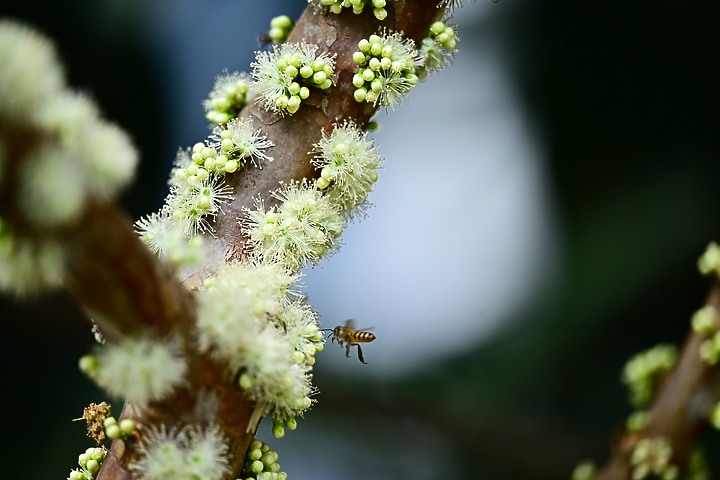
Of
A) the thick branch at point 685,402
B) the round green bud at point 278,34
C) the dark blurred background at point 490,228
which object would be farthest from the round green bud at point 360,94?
the dark blurred background at point 490,228

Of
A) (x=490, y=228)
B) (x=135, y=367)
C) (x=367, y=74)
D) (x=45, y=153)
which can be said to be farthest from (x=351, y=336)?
(x=490, y=228)

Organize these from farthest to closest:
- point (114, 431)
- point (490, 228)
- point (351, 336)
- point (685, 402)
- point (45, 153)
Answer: point (490, 228) → point (685, 402) → point (351, 336) → point (114, 431) → point (45, 153)

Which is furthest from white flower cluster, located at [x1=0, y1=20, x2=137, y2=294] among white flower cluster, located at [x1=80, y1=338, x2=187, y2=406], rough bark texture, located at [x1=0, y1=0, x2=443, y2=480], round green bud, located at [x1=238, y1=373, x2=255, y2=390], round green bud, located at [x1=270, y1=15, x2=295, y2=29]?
round green bud, located at [x1=270, y1=15, x2=295, y2=29]

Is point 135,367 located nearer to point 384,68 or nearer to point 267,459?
point 267,459

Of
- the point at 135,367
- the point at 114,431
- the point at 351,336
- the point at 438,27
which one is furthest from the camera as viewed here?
the point at 351,336

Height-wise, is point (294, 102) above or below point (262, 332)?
above

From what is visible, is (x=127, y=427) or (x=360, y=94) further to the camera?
(x=360, y=94)

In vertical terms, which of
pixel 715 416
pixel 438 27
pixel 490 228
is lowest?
pixel 715 416
